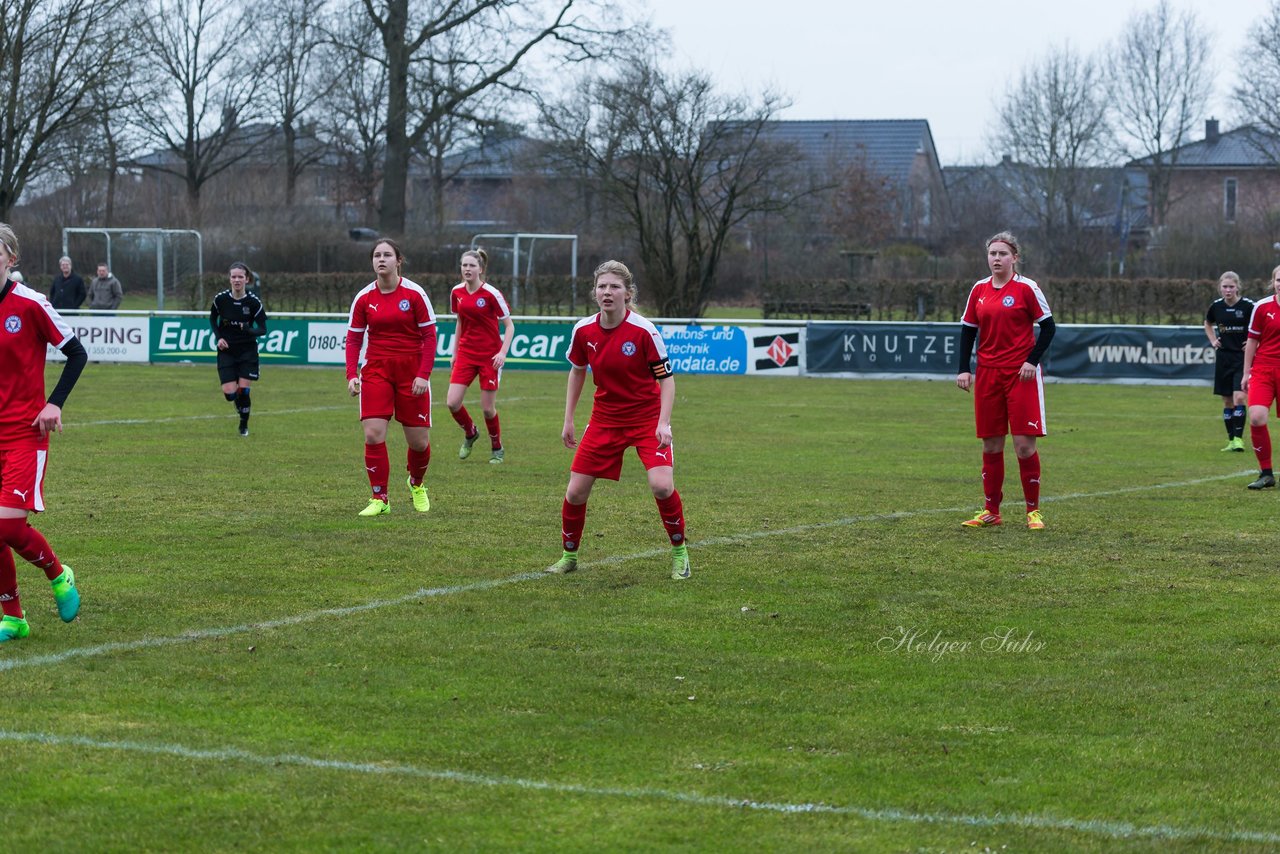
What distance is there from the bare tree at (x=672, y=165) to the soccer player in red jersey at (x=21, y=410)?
3390cm

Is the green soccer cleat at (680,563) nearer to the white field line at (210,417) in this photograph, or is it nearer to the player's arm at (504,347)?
the player's arm at (504,347)

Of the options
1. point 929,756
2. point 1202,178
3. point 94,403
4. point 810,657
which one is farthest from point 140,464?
point 1202,178

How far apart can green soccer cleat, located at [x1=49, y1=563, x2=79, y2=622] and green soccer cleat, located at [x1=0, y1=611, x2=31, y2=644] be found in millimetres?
231

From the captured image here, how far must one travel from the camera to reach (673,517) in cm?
903

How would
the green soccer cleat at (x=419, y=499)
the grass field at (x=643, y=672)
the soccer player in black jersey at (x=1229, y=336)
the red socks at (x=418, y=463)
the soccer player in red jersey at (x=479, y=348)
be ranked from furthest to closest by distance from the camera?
the soccer player in black jersey at (x=1229, y=336) → the soccer player in red jersey at (x=479, y=348) → the red socks at (x=418, y=463) → the green soccer cleat at (x=419, y=499) → the grass field at (x=643, y=672)

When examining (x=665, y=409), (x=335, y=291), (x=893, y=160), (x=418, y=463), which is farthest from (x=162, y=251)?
(x=893, y=160)

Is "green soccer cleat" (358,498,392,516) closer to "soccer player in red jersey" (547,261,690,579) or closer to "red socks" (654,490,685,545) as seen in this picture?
"soccer player in red jersey" (547,261,690,579)

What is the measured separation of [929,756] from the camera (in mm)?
5492

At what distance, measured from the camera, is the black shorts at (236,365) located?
17.9m

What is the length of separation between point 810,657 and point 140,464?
9.23 metres

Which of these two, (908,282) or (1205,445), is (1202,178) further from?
(1205,445)

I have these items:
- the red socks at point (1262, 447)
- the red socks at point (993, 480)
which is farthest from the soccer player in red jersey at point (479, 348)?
the red socks at point (1262, 447)

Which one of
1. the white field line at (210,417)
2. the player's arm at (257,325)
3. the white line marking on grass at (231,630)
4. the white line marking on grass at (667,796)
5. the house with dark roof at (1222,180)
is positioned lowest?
the white line marking on grass at (667,796)

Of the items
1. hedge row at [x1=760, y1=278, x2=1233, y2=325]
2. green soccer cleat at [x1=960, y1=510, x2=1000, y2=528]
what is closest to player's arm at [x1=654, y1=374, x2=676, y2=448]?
green soccer cleat at [x1=960, y1=510, x2=1000, y2=528]
